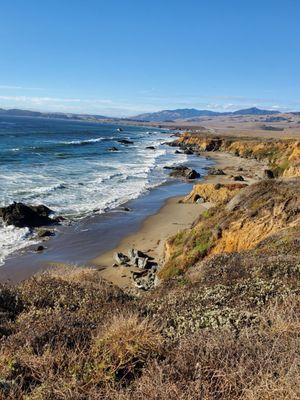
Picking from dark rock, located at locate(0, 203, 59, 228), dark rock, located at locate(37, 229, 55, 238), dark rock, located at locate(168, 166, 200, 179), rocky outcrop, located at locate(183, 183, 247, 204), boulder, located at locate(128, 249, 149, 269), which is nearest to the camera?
boulder, located at locate(128, 249, 149, 269)

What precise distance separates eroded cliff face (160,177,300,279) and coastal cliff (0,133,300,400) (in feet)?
9.53

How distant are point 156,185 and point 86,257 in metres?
21.7

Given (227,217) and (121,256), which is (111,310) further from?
(121,256)

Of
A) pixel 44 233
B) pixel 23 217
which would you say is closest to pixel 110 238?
pixel 44 233

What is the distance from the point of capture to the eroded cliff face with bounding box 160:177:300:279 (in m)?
14.5

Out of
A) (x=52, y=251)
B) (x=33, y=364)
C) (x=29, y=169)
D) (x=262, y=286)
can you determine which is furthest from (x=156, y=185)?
(x=33, y=364)

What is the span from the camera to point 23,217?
81.8 ft

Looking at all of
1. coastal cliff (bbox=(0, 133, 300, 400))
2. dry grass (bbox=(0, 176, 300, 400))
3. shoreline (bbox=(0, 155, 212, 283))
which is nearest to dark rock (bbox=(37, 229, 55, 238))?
shoreline (bbox=(0, 155, 212, 283))

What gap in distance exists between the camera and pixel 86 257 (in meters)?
20.0

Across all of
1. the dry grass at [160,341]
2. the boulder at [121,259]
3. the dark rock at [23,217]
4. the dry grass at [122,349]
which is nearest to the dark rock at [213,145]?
the dark rock at [23,217]

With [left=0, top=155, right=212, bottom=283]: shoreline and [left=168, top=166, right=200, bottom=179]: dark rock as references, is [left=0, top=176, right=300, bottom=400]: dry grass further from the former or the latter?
[left=168, top=166, right=200, bottom=179]: dark rock

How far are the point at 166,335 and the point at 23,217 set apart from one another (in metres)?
20.4

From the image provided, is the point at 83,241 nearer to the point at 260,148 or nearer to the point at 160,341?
the point at 160,341

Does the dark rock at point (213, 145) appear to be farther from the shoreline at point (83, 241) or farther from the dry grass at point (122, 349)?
the dry grass at point (122, 349)
